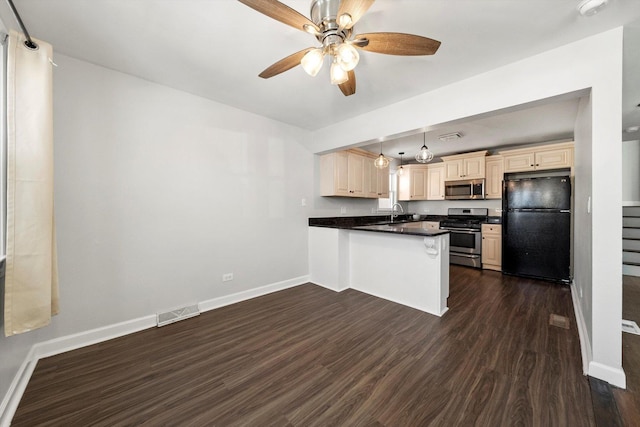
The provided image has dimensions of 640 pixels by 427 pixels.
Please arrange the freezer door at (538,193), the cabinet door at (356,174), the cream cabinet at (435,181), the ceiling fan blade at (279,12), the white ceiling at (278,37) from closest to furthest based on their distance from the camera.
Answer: the ceiling fan blade at (279,12) < the white ceiling at (278,37) < the freezer door at (538,193) < the cabinet door at (356,174) < the cream cabinet at (435,181)

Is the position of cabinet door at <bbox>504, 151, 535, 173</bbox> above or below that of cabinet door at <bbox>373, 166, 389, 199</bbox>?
above

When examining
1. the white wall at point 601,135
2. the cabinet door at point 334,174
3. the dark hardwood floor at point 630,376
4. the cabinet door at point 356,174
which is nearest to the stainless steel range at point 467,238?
the dark hardwood floor at point 630,376

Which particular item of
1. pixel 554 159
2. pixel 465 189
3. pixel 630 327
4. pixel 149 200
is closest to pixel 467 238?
pixel 465 189

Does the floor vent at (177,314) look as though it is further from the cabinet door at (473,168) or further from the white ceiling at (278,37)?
the cabinet door at (473,168)

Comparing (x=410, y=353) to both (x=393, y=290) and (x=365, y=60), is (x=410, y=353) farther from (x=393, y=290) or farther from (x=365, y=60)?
(x=365, y=60)

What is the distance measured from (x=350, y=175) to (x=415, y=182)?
245 cm

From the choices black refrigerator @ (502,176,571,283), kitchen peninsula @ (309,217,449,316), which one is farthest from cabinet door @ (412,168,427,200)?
kitchen peninsula @ (309,217,449,316)

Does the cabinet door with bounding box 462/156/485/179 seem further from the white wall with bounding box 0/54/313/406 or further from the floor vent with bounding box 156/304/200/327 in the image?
the floor vent with bounding box 156/304/200/327

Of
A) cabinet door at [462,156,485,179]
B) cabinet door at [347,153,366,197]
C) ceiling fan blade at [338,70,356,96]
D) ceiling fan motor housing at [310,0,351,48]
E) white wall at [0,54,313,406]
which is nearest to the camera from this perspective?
ceiling fan motor housing at [310,0,351,48]

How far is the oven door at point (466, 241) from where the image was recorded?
4721mm

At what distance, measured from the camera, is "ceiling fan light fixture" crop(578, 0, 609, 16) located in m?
1.42

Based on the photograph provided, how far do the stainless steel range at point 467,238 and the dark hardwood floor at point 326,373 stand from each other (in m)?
2.04

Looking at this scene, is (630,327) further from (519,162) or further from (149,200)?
(149,200)

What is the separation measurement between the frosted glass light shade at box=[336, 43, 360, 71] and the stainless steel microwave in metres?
4.68
